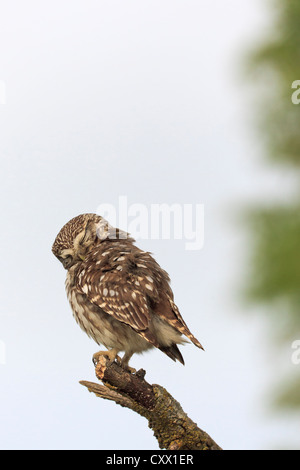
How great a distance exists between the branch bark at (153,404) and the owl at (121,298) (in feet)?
0.60

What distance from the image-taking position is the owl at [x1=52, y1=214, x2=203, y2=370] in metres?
3.04

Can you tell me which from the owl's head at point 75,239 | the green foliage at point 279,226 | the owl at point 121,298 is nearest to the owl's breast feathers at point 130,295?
the owl at point 121,298

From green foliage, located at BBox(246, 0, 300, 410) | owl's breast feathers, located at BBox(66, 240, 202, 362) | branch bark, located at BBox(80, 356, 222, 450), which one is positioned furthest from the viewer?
green foliage, located at BBox(246, 0, 300, 410)

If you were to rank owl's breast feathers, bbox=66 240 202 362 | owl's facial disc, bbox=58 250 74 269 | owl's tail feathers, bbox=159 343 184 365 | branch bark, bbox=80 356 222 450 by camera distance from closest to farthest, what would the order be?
1. branch bark, bbox=80 356 222 450
2. owl's breast feathers, bbox=66 240 202 362
3. owl's tail feathers, bbox=159 343 184 365
4. owl's facial disc, bbox=58 250 74 269

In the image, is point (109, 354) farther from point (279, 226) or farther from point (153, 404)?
point (279, 226)

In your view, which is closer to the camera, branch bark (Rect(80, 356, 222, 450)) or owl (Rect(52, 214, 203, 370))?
branch bark (Rect(80, 356, 222, 450))

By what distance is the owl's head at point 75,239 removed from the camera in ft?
11.3

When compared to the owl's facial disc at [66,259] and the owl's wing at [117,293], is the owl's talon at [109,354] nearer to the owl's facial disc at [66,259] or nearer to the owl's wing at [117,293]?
the owl's wing at [117,293]

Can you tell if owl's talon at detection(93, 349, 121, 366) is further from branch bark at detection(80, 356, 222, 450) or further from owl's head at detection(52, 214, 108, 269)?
owl's head at detection(52, 214, 108, 269)

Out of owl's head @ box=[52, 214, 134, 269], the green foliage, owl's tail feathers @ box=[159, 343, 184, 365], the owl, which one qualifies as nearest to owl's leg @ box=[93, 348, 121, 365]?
the owl

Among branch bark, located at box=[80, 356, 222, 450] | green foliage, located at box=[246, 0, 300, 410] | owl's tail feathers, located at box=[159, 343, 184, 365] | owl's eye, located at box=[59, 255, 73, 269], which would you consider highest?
green foliage, located at box=[246, 0, 300, 410]

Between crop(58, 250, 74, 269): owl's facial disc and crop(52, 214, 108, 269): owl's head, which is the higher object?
crop(52, 214, 108, 269): owl's head

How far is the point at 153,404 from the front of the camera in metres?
2.94
